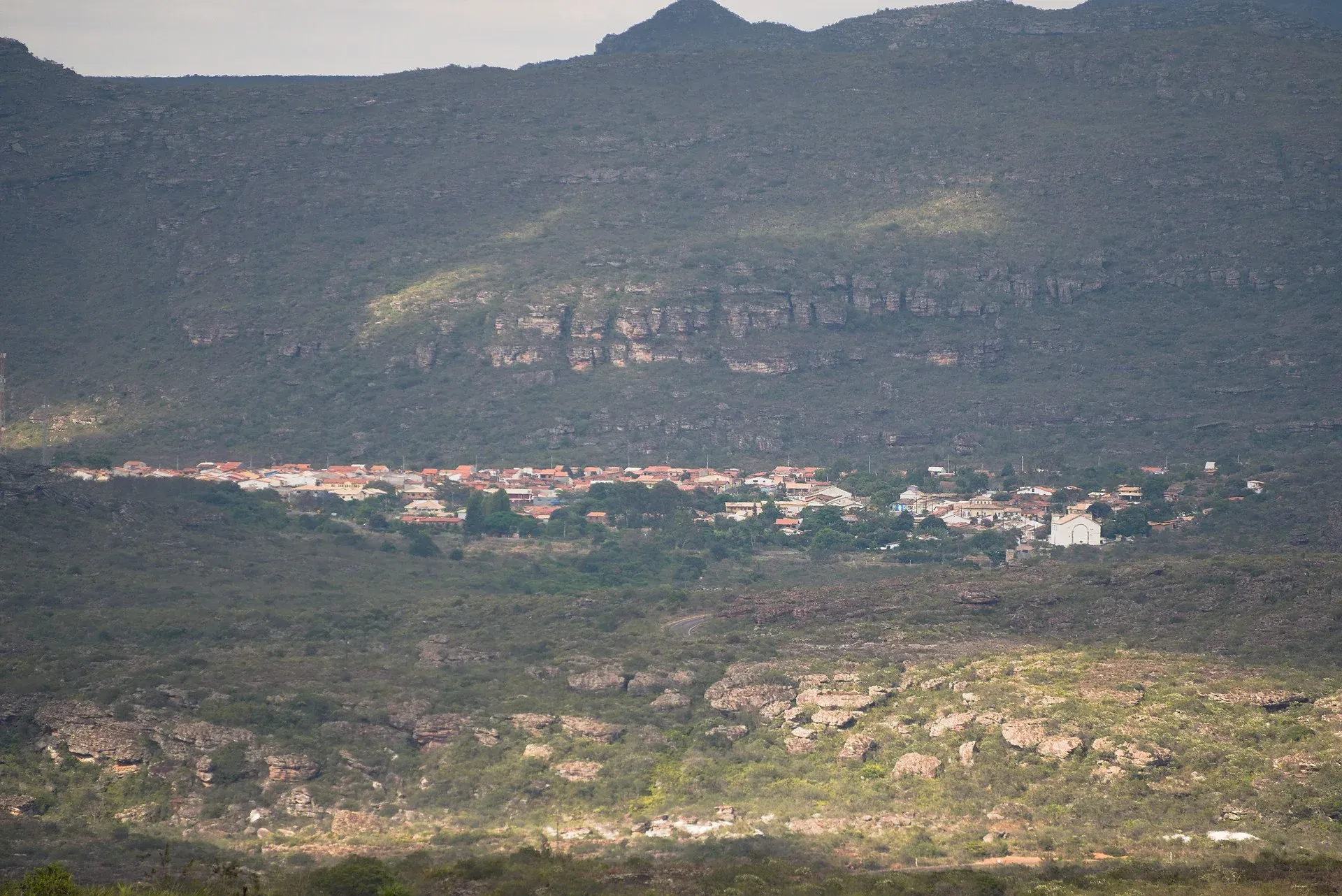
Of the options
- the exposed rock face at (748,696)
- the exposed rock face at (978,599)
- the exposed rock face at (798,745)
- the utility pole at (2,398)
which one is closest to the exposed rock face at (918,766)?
the exposed rock face at (798,745)

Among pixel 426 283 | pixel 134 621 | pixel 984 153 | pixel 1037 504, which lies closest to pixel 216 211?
pixel 426 283

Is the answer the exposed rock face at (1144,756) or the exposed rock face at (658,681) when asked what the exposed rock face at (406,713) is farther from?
Answer: the exposed rock face at (1144,756)

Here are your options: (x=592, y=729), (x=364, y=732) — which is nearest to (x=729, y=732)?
(x=592, y=729)

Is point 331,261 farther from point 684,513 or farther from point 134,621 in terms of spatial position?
point 134,621

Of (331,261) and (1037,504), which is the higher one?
(331,261)

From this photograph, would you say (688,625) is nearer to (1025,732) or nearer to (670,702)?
(670,702)

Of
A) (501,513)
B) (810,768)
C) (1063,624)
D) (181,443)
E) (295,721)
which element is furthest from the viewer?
(181,443)

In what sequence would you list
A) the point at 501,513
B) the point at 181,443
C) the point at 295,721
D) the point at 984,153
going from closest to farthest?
1. the point at 295,721
2. the point at 501,513
3. the point at 181,443
4. the point at 984,153
